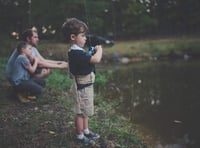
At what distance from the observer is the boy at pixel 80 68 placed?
16.0ft

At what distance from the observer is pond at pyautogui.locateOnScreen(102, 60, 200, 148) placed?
21.5 ft

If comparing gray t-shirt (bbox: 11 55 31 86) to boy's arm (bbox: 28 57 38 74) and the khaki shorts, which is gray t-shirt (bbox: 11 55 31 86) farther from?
the khaki shorts

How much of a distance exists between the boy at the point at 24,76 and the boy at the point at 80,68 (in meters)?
1.95

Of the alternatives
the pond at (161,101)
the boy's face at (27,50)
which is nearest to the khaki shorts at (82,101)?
the pond at (161,101)

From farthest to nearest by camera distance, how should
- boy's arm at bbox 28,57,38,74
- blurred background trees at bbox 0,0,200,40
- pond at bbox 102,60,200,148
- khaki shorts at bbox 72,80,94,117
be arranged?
blurred background trees at bbox 0,0,200,40
boy's arm at bbox 28,57,38,74
pond at bbox 102,60,200,148
khaki shorts at bbox 72,80,94,117

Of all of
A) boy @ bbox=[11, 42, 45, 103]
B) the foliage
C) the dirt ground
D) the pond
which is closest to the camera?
the dirt ground

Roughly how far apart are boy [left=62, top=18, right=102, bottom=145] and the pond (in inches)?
52.5

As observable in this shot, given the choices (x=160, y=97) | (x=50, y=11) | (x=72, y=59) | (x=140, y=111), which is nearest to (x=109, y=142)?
(x=72, y=59)

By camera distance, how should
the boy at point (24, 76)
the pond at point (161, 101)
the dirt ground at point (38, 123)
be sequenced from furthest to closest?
the boy at point (24, 76)
the pond at point (161, 101)
the dirt ground at point (38, 123)

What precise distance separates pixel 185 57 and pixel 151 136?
39.1ft

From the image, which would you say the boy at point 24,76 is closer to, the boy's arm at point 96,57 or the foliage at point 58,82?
the foliage at point 58,82

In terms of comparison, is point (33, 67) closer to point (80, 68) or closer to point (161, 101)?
point (80, 68)

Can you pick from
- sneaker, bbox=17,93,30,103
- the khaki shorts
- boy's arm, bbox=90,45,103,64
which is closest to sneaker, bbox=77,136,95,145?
the khaki shorts

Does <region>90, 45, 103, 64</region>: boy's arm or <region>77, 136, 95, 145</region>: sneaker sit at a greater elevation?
<region>90, 45, 103, 64</region>: boy's arm
